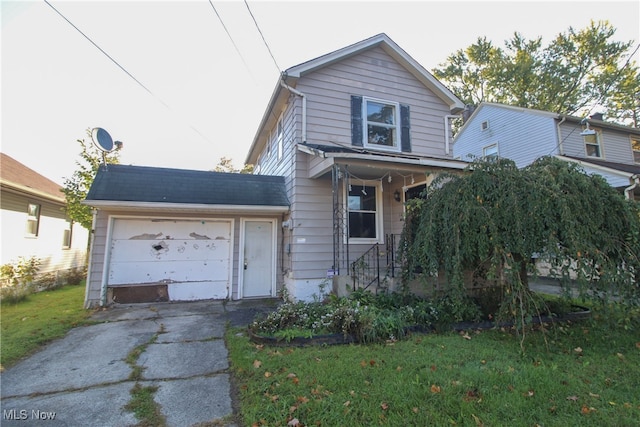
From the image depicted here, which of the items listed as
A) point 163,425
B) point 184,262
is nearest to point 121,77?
point 184,262

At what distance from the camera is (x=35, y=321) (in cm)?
575

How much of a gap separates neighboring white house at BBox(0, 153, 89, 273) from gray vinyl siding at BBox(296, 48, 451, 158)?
8498 millimetres

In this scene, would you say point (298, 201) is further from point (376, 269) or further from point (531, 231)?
point (531, 231)

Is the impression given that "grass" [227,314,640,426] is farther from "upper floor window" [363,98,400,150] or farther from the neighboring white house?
the neighboring white house

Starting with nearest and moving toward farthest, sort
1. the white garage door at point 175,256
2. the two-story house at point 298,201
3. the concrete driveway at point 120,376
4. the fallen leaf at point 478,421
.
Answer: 1. the fallen leaf at point 478,421
2. the concrete driveway at point 120,376
3. the two-story house at point 298,201
4. the white garage door at point 175,256

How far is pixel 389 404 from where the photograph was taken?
2693 millimetres

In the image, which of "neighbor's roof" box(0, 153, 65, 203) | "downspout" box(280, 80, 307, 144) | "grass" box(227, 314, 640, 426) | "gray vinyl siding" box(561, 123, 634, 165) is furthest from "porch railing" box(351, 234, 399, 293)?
"gray vinyl siding" box(561, 123, 634, 165)

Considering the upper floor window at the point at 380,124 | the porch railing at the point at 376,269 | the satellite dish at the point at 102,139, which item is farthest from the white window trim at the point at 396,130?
the satellite dish at the point at 102,139

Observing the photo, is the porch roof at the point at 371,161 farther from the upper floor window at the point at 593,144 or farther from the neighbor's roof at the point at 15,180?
the upper floor window at the point at 593,144

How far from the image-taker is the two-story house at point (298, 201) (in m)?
6.93

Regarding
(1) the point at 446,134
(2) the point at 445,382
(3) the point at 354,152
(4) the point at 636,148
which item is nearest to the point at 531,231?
(2) the point at 445,382

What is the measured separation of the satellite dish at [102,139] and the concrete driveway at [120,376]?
177 inches

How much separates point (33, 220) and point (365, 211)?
425 inches

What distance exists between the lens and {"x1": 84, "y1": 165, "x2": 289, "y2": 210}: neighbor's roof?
22.2ft
